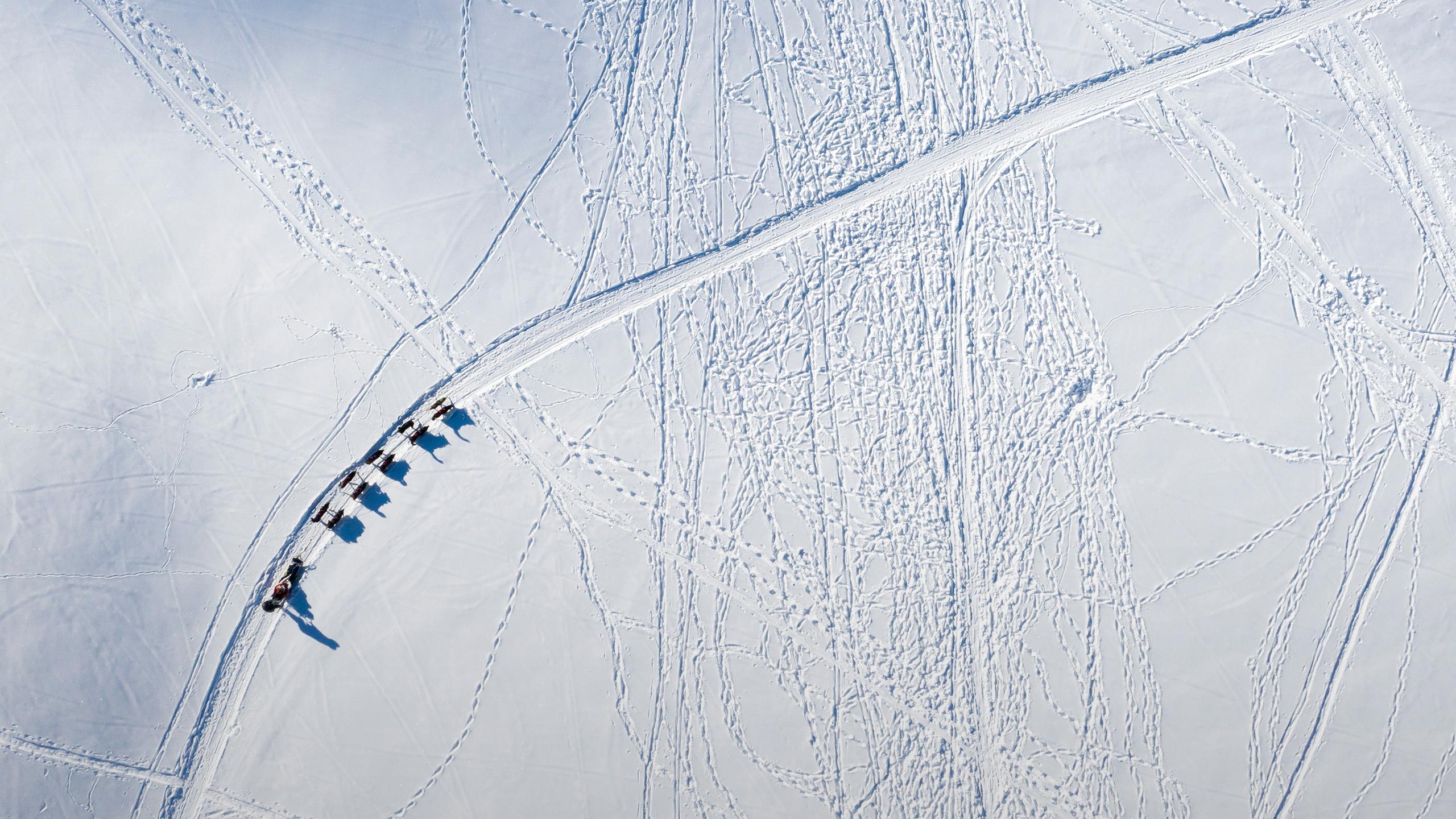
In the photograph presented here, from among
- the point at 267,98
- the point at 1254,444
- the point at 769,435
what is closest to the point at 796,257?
the point at 769,435

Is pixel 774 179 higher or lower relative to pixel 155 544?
higher

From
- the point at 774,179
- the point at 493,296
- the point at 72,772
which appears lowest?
the point at 72,772

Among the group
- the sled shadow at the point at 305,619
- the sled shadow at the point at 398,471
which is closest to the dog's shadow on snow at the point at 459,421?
the sled shadow at the point at 398,471

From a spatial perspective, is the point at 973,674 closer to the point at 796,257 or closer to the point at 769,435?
the point at 769,435

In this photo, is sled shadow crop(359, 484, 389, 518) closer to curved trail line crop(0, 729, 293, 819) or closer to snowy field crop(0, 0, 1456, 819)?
snowy field crop(0, 0, 1456, 819)

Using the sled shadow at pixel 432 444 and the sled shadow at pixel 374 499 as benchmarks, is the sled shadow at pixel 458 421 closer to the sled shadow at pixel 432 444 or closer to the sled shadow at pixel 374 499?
the sled shadow at pixel 432 444
